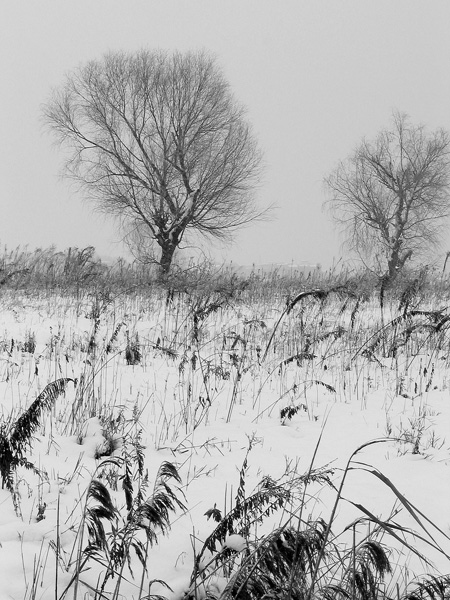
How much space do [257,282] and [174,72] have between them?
570 inches

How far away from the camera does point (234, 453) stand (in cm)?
282

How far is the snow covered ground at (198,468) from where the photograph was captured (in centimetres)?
152

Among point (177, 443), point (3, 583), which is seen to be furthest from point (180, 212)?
point (3, 583)

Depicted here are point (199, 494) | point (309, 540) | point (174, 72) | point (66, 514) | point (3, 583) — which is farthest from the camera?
point (174, 72)

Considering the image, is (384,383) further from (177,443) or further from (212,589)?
(212,589)

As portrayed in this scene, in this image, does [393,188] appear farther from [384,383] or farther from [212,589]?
[212,589]

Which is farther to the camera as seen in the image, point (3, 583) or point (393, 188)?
point (393, 188)

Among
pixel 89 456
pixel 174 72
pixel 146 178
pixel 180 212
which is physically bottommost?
pixel 89 456

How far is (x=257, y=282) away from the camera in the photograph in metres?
12.8

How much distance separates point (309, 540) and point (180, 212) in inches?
885

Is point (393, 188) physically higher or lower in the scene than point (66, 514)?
higher

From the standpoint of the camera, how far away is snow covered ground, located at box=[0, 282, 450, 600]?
1.52 m

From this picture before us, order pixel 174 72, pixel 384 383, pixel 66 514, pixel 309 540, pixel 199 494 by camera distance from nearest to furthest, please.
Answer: pixel 309 540 → pixel 66 514 → pixel 199 494 → pixel 384 383 → pixel 174 72

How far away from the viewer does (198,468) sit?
2.58m
